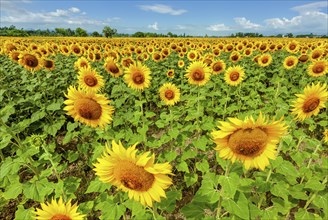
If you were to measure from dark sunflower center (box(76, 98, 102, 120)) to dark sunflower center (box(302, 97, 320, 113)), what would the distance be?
119 inches

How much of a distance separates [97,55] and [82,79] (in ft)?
17.4

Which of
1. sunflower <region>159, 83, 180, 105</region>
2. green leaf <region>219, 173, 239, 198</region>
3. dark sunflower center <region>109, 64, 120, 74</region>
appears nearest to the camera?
green leaf <region>219, 173, 239, 198</region>

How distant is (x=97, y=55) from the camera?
1038 cm

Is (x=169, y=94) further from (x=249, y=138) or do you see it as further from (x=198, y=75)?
(x=249, y=138)

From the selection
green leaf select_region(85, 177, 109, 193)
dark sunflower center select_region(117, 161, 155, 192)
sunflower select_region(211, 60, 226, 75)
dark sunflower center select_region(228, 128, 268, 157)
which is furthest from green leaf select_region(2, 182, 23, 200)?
sunflower select_region(211, 60, 226, 75)

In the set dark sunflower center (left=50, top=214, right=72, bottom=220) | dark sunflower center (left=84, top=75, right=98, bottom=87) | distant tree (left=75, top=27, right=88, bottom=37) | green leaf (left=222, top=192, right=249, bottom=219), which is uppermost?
distant tree (left=75, top=27, right=88, bottom=37)

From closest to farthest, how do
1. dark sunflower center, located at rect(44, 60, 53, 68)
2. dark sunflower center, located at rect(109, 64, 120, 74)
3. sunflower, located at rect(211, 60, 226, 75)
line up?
dark sunflower center, located at rect(109, 64, 120, 74)
dark sunflower center, located at rect(44, 60, 53, 68)
sunflower, located at rect(211, 60, 226, 75)

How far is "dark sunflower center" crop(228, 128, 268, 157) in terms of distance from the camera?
2.17 m

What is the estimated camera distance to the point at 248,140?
2.17m

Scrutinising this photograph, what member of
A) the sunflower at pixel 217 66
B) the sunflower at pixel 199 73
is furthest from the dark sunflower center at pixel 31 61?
the sunflower at pixel 217 66

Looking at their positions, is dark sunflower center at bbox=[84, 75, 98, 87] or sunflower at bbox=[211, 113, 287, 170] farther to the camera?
dark sunflower center at bbox=[84, 75, 98, 87]

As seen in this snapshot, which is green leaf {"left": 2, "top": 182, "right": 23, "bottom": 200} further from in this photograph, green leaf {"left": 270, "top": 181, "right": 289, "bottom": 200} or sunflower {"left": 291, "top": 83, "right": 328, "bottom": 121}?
sunflower {"left": 291, "top": 83, "right": 328, "bottom": 121}

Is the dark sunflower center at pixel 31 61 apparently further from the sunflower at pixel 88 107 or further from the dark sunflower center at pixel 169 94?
the sunflower at pixel 88 107

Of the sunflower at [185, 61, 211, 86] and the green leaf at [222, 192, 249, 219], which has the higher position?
the sunflower at [185, 61, 211, 86]
